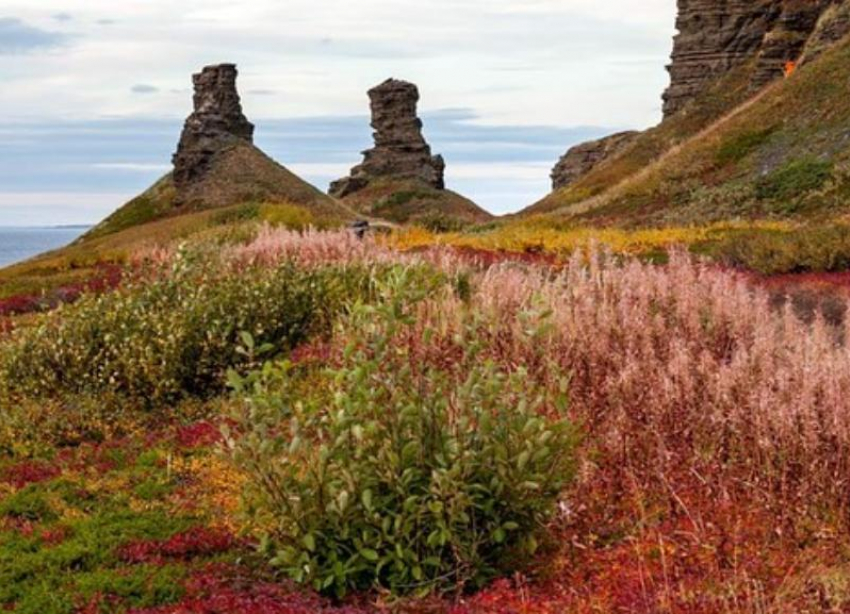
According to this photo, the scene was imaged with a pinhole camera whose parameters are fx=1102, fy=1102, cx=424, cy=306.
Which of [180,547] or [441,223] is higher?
[441,223]

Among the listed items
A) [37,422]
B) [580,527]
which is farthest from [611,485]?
[37,422]

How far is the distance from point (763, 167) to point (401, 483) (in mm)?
45745

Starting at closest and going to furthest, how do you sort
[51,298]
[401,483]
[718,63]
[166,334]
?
[401,483] → [166,334] → [51,298] → [718,63]

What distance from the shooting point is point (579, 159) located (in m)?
106

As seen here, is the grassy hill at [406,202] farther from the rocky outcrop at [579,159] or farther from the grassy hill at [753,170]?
the grassy hill at [753,170]

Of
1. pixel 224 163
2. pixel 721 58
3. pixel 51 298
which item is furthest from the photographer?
pixel 721 58

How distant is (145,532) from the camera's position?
9672 mm

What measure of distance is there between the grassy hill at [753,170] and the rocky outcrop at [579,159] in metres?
32.8

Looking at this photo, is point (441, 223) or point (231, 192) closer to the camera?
point (441, 223)

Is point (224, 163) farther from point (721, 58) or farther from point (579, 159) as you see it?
point (579, 159)

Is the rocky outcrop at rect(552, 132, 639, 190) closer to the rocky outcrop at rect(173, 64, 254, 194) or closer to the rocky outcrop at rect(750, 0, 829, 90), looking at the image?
the rocky outcrop at rect(750, 0, 829, 90)

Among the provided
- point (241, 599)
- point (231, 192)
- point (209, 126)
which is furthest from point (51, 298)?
point (209, 126)

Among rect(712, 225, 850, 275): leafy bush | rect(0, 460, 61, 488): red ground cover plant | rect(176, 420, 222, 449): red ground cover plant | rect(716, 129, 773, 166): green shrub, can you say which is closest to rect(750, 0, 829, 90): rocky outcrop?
rect(716, 129, 773, 166): green shrub

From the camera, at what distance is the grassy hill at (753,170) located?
139ft
